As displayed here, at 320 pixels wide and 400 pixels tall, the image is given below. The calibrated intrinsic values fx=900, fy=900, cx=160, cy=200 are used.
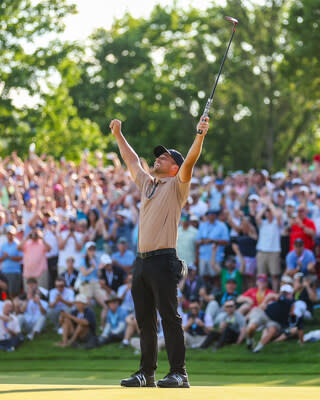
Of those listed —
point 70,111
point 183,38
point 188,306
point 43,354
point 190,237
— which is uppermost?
point 183,38

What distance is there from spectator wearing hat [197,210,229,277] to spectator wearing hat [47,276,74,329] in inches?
107

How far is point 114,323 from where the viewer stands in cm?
1716

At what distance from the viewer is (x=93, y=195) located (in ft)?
64.1

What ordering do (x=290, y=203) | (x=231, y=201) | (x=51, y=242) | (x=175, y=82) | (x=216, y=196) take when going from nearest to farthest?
1. (x=290, y=203)
2. (x=231, y=201)
3. (x=51, y=242)
4. (x=216, y=196)
5. (x=175, y=82)

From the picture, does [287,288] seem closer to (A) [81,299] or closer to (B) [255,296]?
(B) [255,296]

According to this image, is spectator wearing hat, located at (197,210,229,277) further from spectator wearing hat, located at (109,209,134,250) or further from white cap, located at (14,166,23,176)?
white cap, located at (14,166,23,176)

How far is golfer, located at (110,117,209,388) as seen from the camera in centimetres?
709

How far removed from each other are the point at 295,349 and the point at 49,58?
2379 cm

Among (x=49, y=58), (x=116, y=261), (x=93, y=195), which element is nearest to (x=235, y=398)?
(x=116, y=261)

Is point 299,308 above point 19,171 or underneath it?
underneath

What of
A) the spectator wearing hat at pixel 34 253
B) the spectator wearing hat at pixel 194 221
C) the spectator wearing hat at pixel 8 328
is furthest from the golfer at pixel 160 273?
the spectator wearing hat at pixel 34 253

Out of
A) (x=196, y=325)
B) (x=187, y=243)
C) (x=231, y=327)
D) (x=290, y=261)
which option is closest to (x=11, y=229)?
(x=187, y=243)

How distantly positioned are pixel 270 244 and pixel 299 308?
71.4 inches

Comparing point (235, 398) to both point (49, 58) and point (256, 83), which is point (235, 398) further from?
point (256, 83)
